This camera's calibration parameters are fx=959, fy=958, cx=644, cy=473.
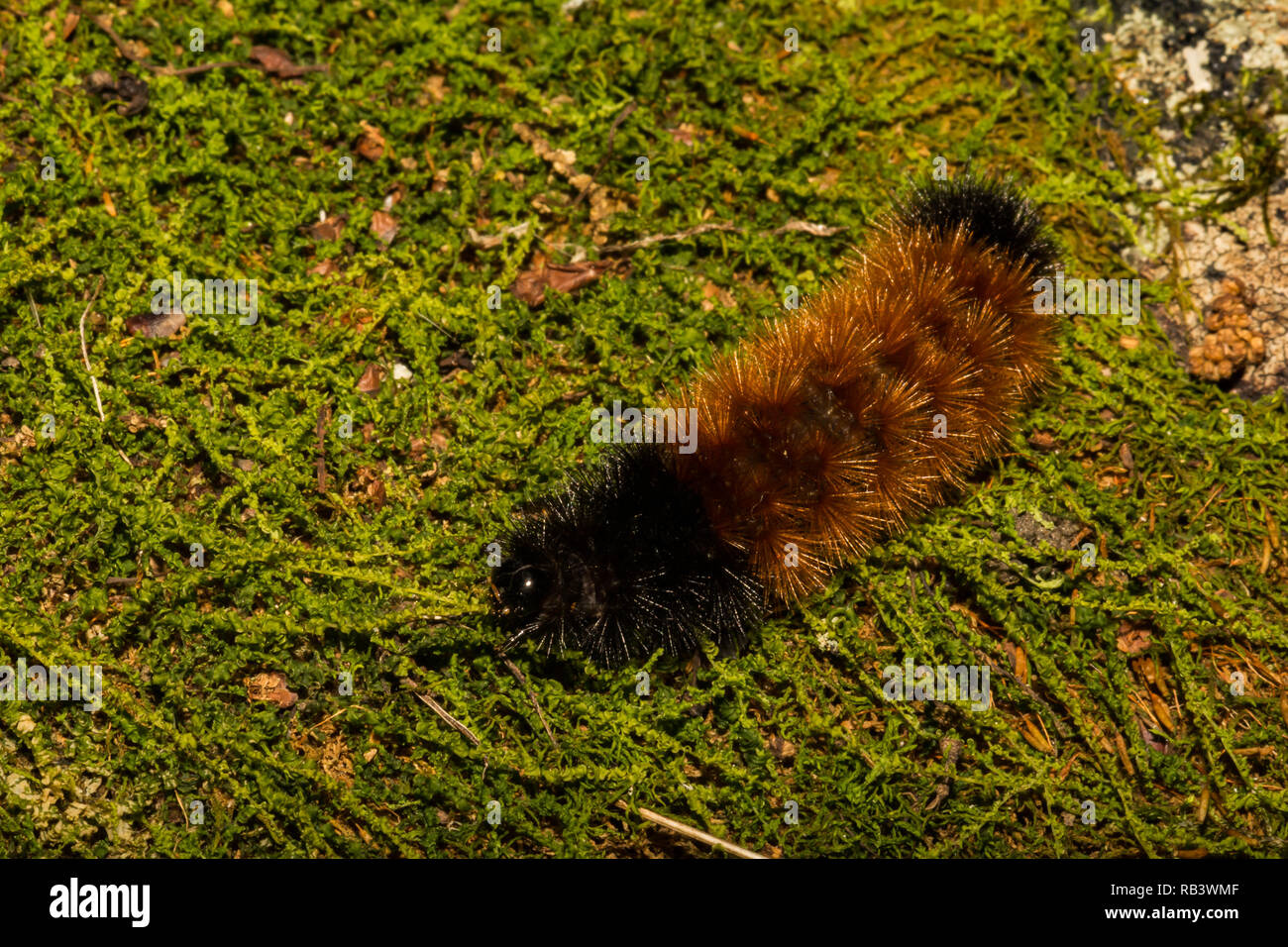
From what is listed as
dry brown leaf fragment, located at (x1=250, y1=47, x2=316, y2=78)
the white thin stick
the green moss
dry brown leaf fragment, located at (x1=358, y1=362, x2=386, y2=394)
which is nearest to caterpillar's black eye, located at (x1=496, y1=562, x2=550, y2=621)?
the green moss

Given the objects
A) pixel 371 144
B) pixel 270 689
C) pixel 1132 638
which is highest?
pixel 371 144

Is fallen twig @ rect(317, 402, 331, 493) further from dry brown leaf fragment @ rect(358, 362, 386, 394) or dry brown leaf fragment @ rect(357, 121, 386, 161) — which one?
dry brown leaf fragment @ rect(357, 121, 386, 161)

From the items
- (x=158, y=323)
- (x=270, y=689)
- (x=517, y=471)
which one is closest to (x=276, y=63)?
(x=158, y=323)

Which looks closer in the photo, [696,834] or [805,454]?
[805,454]

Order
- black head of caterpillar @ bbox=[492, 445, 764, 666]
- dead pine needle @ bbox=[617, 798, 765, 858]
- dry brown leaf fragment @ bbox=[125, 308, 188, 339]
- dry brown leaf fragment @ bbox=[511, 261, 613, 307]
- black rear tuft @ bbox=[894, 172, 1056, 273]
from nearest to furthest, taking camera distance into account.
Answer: black head of caterpillar @ bbox=[492, 445, 764, 666] → dead pine needle @ bbox=[617, 798, 765, 858] → black rear tuft @ bbox=[894, 172, 1056, 273] → dry brown leaf fragment @ bbox=[125, 308, 188, 339] → dry brown leaf fragment @ bbox=[511, 261, 613, 307]

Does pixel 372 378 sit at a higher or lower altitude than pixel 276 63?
lower

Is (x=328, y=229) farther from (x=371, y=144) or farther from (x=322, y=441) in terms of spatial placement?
(x=322, y=441)

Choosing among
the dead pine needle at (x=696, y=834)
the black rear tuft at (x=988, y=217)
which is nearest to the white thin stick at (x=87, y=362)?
the dead pine needle at (x=696, y=834)
